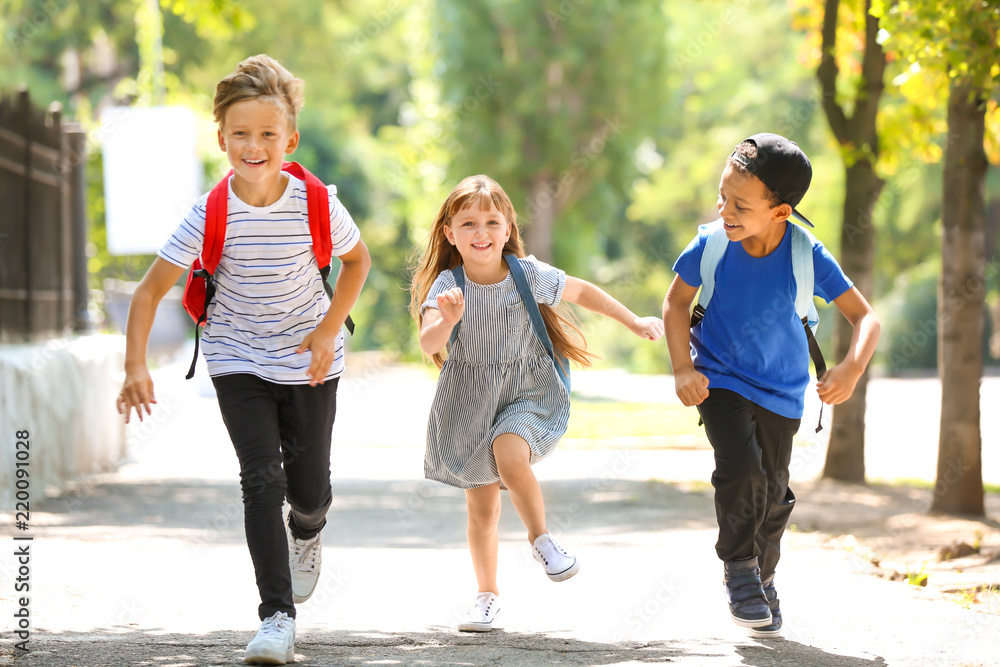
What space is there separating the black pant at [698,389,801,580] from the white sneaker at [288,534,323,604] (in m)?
1.58

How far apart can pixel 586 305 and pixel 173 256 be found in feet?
5.11

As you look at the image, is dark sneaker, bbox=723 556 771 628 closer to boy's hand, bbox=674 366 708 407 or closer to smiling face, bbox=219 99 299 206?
boy's hand, bbox=674 366 708 407

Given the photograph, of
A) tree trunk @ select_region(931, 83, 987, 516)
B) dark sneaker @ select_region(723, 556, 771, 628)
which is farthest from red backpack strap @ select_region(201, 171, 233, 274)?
tree trunk @ select_region(931, 83, 987, 516)

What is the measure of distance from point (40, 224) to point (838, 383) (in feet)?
25.7

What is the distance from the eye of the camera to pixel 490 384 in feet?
13.9

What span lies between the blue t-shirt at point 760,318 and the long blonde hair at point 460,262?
1.79ft

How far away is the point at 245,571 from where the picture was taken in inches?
224

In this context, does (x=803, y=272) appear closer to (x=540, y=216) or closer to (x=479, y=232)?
(x=479, y=232)

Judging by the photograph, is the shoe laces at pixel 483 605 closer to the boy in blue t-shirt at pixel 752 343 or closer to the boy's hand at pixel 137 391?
the boy in blue t-shirt at pixel 752 343

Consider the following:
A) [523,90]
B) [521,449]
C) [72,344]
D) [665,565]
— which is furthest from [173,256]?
[523,90]

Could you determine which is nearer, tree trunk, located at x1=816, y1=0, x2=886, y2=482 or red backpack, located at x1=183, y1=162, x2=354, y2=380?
red backpack, located at x1=183, y1=162, x2=354, y2=380

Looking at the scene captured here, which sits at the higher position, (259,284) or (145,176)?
(145,176)

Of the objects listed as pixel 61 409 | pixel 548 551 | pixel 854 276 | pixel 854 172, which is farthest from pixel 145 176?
pixel 548 551

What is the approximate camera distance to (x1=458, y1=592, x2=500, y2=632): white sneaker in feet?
14.2
